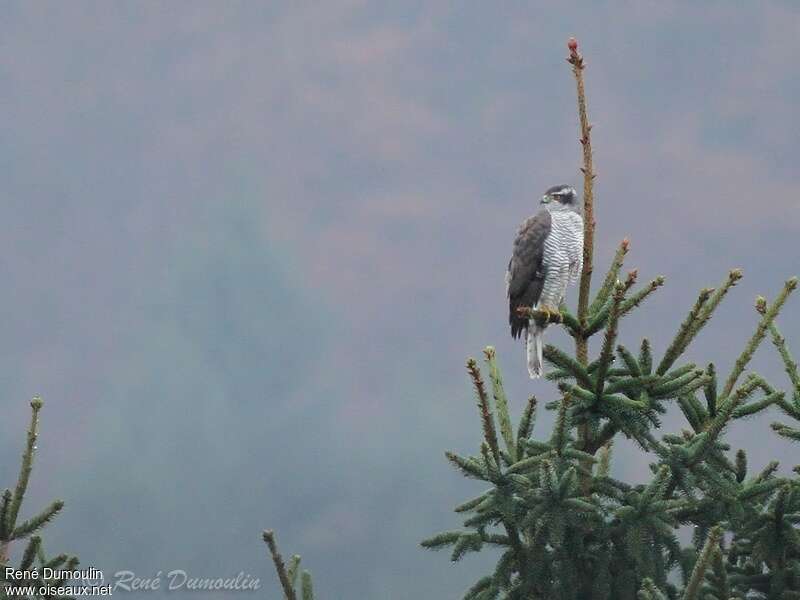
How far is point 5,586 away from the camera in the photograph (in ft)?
24.5

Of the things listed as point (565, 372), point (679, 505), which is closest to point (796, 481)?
point (679, 505)

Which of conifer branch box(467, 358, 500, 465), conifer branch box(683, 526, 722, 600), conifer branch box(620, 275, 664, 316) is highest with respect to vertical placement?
conifer branch box(620, 275, 664, 316)

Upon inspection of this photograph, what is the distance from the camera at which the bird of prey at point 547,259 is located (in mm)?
12742

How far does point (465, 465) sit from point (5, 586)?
10.9 ft

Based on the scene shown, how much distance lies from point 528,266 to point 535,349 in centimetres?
131

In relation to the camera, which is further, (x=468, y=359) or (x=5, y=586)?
(x=5, y=586)

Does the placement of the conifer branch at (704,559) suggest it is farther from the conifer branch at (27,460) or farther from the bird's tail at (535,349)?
the bird's tail at (535,349)

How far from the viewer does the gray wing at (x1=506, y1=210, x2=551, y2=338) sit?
Answer: 1282 cm

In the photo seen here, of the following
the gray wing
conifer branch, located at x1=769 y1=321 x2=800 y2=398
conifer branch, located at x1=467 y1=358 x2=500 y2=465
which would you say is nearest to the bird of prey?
the gray wing

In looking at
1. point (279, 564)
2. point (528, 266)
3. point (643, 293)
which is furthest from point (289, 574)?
point (528, 266)

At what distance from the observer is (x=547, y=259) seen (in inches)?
Result: 505

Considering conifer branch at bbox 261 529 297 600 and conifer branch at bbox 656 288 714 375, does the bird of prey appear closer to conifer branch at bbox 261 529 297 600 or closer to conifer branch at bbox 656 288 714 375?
conifer branch at bbox 656 288 714 375

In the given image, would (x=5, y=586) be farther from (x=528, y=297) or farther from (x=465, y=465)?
(x=528, y=297)

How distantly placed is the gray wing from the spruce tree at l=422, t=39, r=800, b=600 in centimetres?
412
